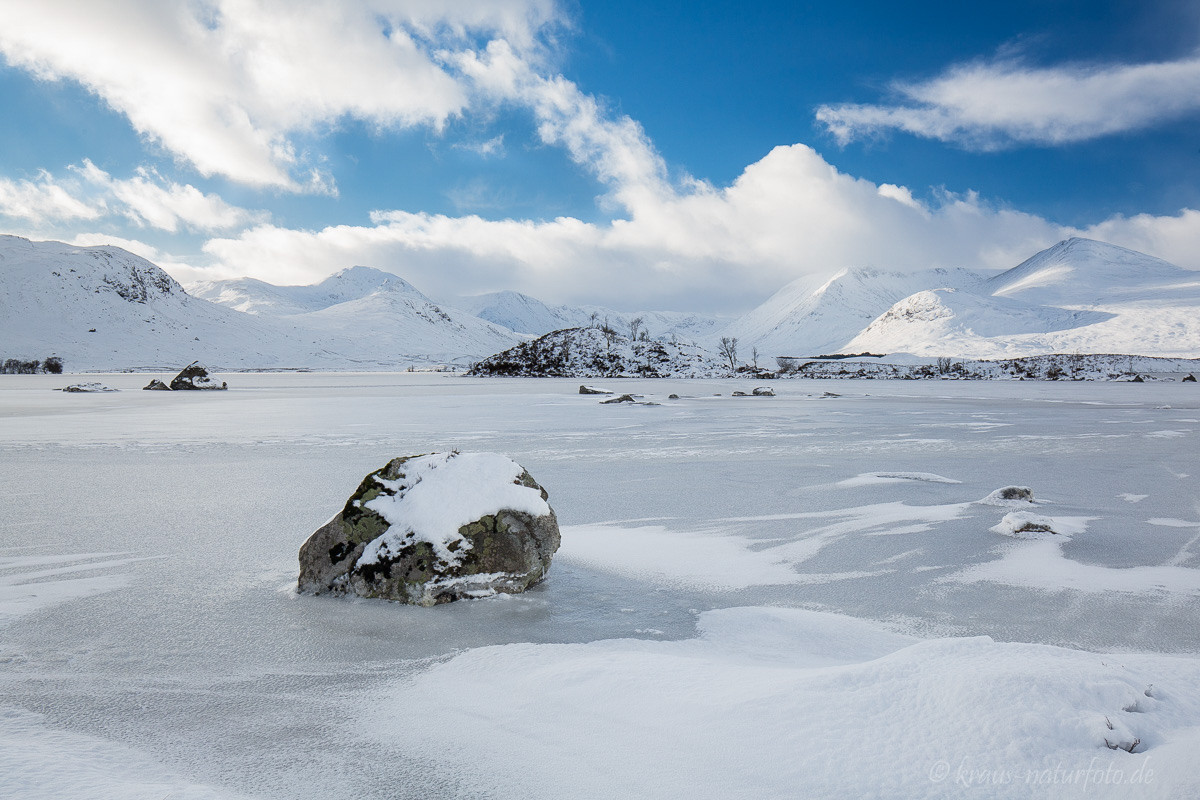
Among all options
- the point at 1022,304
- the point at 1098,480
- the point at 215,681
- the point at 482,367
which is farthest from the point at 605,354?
the point at 1022,304

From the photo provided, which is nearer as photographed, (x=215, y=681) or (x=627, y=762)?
(x=627, y=762)

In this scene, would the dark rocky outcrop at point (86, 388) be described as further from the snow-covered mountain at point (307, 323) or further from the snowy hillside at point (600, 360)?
the snow-covered mountain at point (307, 323)

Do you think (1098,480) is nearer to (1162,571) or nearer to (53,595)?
(1162,571)

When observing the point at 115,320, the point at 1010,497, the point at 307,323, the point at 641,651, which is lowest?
the point at 641,651

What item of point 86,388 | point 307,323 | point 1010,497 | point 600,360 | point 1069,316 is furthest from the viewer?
point 307,323

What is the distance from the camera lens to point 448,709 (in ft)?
8.95

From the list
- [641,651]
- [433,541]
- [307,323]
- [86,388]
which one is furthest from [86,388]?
[307,323]

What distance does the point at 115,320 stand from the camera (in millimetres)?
140250

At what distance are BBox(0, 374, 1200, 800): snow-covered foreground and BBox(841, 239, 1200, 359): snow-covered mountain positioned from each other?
118 meters

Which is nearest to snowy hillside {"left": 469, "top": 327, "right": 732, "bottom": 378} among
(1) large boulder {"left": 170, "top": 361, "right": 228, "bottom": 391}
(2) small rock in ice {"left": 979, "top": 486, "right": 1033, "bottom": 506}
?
(1) large boulder {"left": 170, "top": 361, "right": 228, "bottom": 391}

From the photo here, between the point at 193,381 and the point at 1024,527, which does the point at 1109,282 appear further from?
the point at 1024,527

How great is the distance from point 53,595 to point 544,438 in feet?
33.4

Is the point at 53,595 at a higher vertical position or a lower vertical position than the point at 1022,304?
lower

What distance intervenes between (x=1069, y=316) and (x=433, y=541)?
549 ft
